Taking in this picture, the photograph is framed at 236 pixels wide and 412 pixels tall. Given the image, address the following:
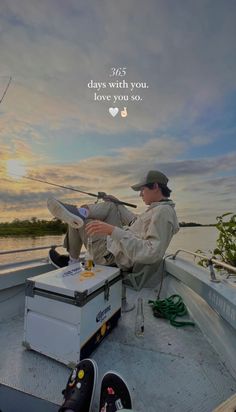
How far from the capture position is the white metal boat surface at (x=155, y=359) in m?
0.84

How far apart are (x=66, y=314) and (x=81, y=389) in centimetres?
27

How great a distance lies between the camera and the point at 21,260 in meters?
1.78

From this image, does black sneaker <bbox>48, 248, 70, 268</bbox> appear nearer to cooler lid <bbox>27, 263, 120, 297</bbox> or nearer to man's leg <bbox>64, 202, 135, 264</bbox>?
man's leg <bbox>64, 202, 135, 264</bbox>

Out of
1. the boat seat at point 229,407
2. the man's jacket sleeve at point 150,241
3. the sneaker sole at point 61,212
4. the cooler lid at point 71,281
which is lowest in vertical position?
the boat seat at point 229,407

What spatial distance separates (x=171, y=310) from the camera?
5.12ft

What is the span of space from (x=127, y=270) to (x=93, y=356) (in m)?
0.58

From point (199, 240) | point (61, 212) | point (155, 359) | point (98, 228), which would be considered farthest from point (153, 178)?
point (199, 240)

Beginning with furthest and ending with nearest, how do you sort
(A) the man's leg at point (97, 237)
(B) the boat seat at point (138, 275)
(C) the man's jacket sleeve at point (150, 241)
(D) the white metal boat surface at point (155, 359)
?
(A) the man's leg at point (97, 237) → (B) the boat seat at point (138, 275) → (C) the man's jacket sleeve at point (150, 241) → (D) the white metal boat surface at point (155, 359)

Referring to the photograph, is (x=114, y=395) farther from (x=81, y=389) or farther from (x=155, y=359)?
(x=155, y=359)

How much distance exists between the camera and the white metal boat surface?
33.2 inches

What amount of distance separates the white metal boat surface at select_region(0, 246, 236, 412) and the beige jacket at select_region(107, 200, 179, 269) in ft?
1.01

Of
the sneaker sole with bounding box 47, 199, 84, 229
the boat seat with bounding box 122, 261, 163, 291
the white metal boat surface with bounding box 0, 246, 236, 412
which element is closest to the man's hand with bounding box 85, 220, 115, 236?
the sneaker sole with bounding box 47, 199, 84, 229

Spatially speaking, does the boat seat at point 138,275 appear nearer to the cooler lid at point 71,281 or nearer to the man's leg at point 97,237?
the man's leg at point 97,237

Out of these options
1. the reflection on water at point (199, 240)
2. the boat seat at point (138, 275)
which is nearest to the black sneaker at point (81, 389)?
the boat seat at point (138, 275)
